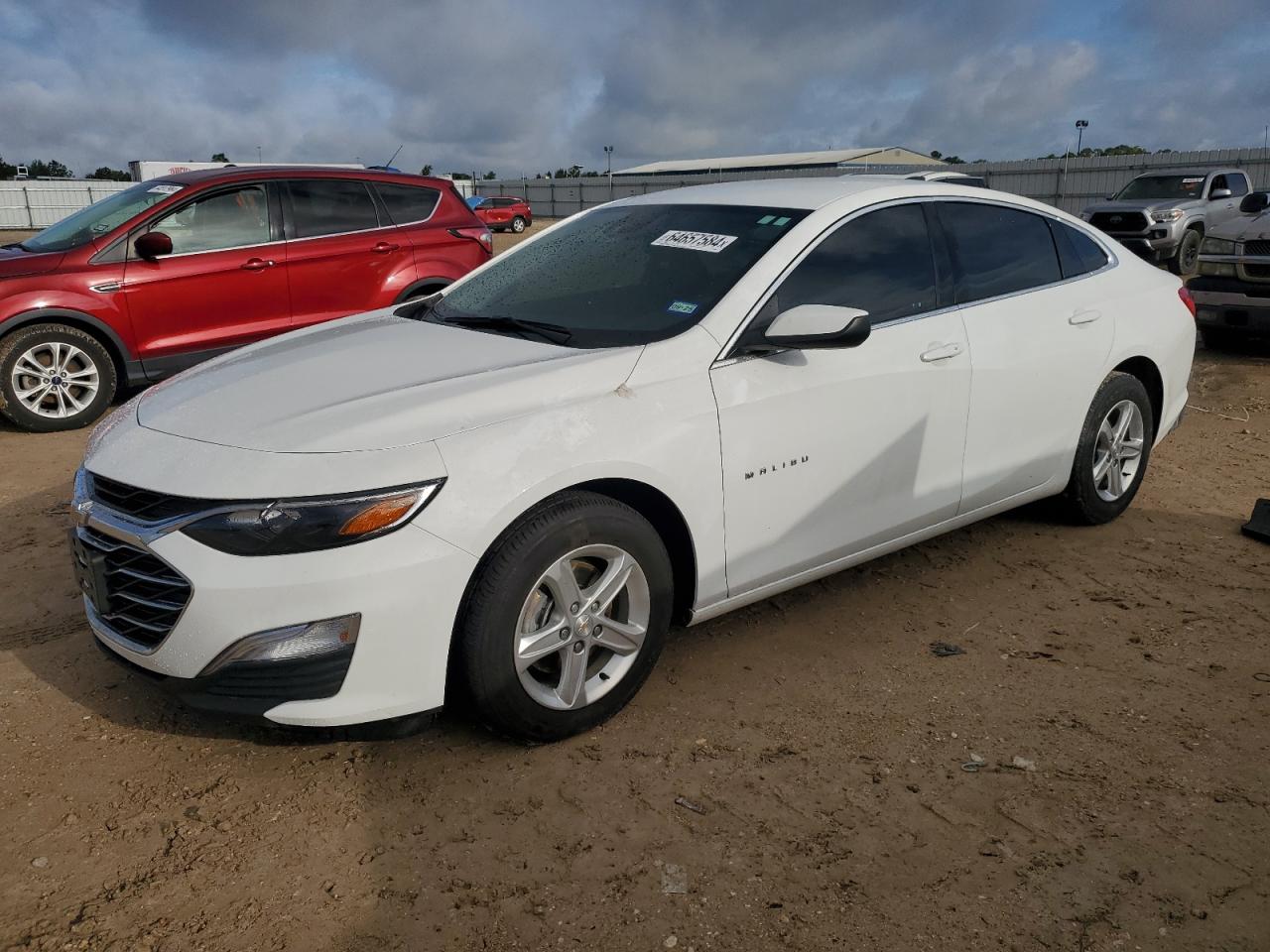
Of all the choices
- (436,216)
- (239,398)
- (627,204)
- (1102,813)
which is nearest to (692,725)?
(1102,813)

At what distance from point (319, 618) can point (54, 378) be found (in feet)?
18.3

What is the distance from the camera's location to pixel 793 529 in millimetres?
3480

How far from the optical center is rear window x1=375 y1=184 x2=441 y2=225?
26.4ft

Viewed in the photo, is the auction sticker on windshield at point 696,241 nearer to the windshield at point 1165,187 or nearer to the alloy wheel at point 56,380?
the alloy wheel at point 56,380

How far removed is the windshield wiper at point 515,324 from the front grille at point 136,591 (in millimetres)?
1406

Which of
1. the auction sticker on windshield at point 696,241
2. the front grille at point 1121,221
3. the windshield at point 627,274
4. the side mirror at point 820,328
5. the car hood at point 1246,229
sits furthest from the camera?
the front grille at point 1121,221

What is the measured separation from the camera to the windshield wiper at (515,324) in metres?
3.46

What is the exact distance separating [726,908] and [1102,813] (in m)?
1.12

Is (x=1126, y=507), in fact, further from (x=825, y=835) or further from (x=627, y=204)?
(x=825, y=835)

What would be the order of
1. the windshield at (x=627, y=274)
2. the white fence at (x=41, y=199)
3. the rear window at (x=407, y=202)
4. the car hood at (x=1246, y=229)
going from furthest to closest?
the white fence at (x=41, y=199) → the car hood at (x=1246, y=229) → the rear window at (x=407, y=202) → the windshield at (x=627, y=274)

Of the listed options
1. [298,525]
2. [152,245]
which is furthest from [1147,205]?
[298,525]

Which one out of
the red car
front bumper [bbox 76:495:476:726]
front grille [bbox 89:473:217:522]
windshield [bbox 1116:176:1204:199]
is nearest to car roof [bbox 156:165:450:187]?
front grille [bbox 89:473:217:522]

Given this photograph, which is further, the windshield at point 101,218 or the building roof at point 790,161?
the building roof at point 790,161

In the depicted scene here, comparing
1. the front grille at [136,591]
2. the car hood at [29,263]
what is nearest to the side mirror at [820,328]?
the front grille at [136,591]
